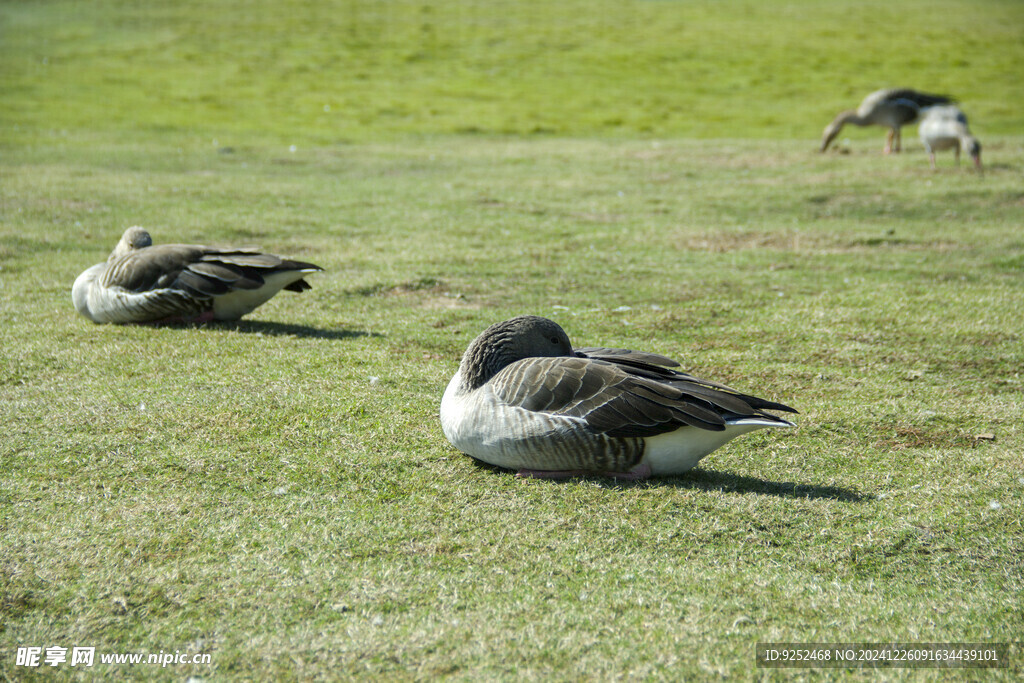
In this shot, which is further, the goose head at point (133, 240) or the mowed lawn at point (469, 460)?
the goose head at point (133, 240)

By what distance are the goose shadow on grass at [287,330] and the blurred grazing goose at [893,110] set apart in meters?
20.1

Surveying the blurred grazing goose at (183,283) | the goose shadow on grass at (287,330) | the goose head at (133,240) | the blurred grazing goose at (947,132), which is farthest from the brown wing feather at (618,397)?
the blurred grazing goose at (947,132)

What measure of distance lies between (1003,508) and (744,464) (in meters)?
1.53

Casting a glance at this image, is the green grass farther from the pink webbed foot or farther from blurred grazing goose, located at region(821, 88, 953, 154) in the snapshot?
the pink webbed foot

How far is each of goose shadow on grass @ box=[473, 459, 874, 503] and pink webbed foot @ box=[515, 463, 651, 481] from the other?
29 millimetres

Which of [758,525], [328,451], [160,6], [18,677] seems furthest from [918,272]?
[160,6]

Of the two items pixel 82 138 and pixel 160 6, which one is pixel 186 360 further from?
pixel 160 6

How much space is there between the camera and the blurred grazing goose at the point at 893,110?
25375 mm

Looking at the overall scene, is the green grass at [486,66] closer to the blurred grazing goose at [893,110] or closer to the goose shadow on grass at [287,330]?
the blurred grazing goose at [893,110]

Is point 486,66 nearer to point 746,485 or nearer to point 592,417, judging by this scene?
point 746,485

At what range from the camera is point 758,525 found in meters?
4.83

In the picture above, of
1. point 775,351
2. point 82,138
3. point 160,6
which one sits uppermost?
point 160,6

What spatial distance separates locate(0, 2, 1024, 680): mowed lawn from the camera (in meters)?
3.97

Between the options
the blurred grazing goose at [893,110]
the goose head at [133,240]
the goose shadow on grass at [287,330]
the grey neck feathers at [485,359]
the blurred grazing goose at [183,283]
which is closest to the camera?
the grey neck feathers at [485,359]
